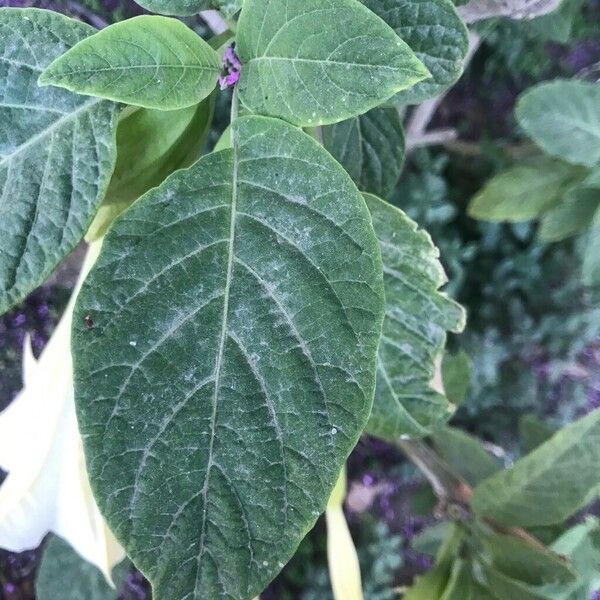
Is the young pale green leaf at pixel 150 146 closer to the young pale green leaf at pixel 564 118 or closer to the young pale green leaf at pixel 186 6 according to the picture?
the young pale green leaf at pixel 186 6

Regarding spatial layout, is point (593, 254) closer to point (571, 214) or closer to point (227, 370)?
point (571, 214)

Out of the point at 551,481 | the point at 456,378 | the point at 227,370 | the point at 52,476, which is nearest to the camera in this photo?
the point at 227,370

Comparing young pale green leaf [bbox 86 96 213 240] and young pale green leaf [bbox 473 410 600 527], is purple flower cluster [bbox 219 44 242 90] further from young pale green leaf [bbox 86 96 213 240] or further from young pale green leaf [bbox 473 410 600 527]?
young pale green leaf [bbox 473 410 600 527]

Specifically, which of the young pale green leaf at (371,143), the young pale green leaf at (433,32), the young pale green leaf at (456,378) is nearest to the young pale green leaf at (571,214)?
the young pale green leaf at (456,378)

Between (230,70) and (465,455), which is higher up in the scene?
(230,70)

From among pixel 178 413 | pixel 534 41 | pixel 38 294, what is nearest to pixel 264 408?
pixel 178 413

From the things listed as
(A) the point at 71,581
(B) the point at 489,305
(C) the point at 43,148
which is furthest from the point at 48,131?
(B) the point at 489,305

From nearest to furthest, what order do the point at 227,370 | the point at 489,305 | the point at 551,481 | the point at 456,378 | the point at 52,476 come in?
1. the point at 227,370
2. the point at 52,476
3. the point at 551,481
4. the point at 456,378
5. the point at 489,305

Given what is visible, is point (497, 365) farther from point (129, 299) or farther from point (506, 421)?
point (129, 299)
